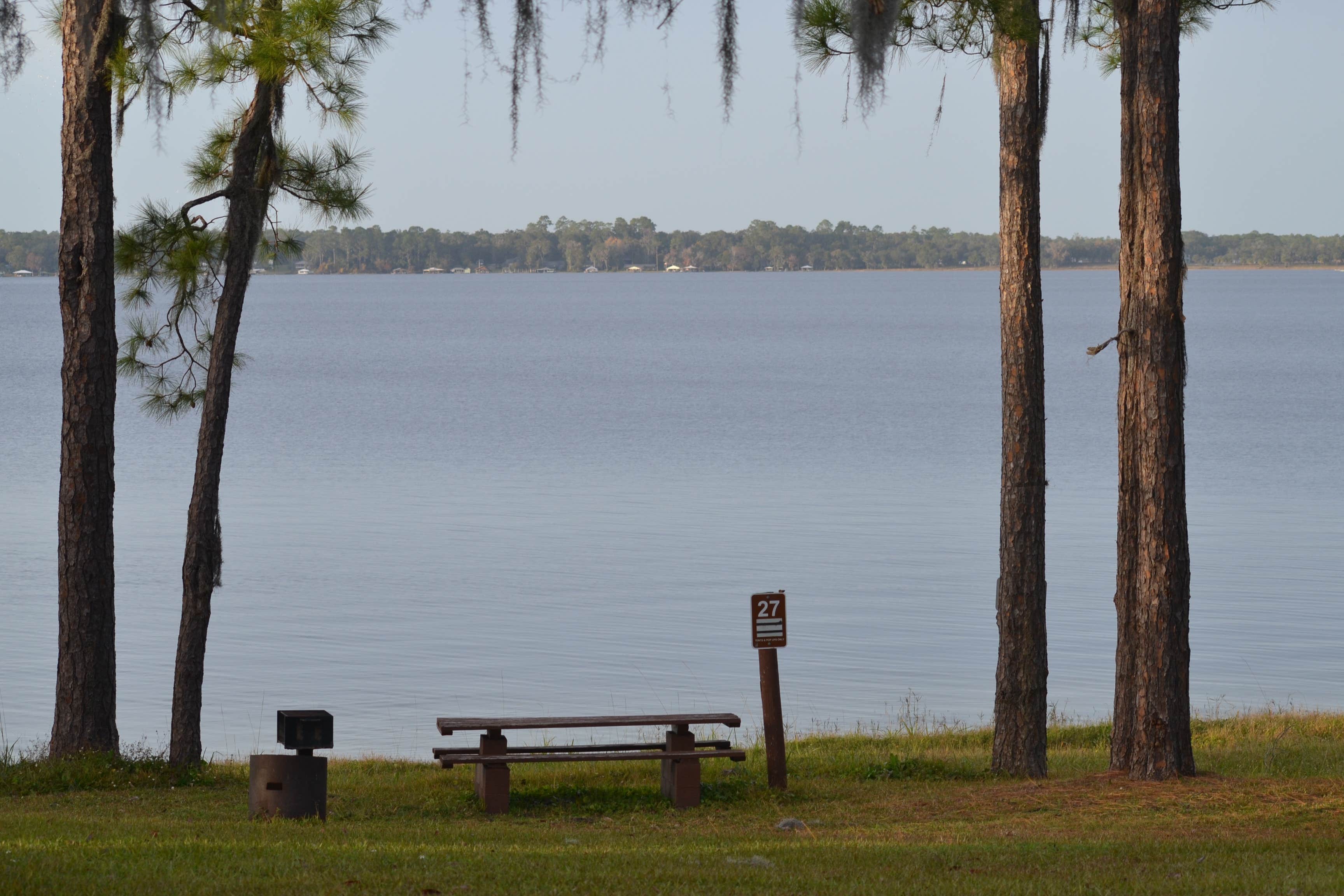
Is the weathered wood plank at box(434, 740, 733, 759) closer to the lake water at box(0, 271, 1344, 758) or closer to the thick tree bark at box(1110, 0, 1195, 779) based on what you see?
the thick tree bark at box(1110, 0, 1195, 779)

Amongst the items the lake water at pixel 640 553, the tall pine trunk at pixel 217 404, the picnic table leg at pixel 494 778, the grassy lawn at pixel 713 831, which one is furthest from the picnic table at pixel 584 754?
the lake water at pixel 640 553

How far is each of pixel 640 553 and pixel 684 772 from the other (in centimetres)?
1624

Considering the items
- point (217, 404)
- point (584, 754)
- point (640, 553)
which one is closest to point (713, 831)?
point (584, 754)

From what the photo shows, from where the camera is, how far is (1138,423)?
8906 millimetres

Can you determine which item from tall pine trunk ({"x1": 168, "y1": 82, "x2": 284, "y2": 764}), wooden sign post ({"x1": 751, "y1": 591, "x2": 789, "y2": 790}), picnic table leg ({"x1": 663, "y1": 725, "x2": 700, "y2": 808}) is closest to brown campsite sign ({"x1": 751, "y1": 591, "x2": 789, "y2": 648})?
wooden sign post ({"x1": 751, "y1": 591, "x2": 789, "y2": 790})

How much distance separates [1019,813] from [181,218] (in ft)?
22.3

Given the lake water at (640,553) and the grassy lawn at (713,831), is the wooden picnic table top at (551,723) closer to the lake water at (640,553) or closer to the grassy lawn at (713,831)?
the grassy lawn at (713,831)

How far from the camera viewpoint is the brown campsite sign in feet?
29.0

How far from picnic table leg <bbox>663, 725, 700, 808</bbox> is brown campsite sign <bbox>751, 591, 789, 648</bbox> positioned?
0.75 metres

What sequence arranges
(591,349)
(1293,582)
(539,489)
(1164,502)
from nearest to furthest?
(1164,502)
(1293,582)
(539,489)
(591,349)

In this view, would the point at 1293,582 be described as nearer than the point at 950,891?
No

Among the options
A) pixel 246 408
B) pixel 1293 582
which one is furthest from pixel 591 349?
pixel 1293 582

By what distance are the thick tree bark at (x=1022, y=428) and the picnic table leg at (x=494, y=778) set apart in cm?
346

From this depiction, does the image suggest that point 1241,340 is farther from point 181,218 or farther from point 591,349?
point 181,218
